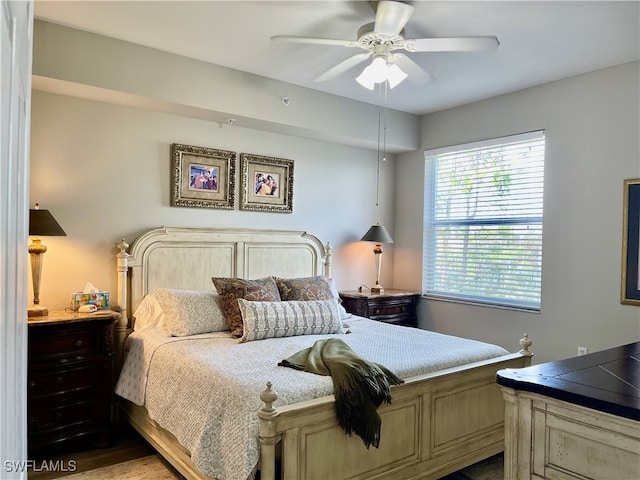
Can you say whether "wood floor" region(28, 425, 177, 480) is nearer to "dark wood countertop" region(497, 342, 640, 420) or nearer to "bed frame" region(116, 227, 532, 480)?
"bed frame" region(116, 227, 532, 480)

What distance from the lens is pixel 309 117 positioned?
13.4 feet

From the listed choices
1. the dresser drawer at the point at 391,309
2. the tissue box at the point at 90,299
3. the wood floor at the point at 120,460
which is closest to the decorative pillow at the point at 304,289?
the dresser drawer at the point at 391,309

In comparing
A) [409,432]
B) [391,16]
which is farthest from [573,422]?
[391,16]

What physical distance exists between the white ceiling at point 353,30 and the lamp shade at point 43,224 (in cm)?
119

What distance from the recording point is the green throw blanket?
2084 mm

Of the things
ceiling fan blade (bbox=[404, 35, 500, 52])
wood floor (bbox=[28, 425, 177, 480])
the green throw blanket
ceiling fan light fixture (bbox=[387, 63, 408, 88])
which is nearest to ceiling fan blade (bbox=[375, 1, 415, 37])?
ceiling fan blade (bbox=[404, 35, 500, 52])

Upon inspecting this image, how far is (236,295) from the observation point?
10.5ft

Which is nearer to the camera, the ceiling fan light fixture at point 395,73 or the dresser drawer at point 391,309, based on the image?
the ceiling fan light fixture at point 395,73

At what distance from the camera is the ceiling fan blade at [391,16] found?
93.7 inches

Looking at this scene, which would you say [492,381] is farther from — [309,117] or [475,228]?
[309,117]

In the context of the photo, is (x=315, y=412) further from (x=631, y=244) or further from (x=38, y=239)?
(x=631, y=244)

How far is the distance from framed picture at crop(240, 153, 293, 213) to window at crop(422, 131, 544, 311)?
156 centimetres

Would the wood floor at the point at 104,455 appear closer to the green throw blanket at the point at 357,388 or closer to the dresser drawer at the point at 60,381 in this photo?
the dresser drawer at the point at 60,381

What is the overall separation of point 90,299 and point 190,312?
0.70 m
